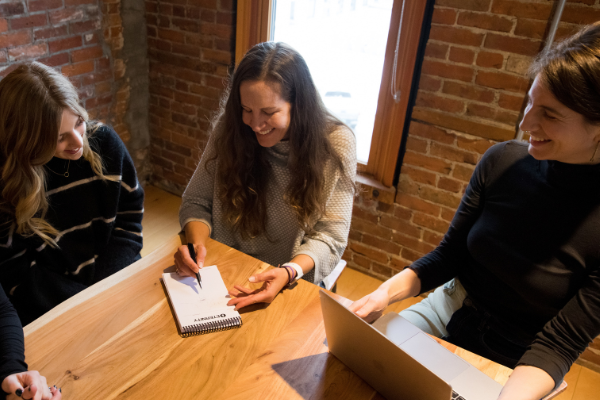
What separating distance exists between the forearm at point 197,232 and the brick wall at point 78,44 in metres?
1.41

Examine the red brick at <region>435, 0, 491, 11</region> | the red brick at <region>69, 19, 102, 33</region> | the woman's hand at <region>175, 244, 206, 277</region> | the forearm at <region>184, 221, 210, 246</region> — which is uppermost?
the red brick at <region>435, 0, 491, 11</region>

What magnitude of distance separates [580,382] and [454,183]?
1039 millimetres

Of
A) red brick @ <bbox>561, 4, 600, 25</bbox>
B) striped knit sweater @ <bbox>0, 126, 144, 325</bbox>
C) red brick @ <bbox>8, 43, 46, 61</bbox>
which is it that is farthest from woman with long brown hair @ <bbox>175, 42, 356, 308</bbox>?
red brick @ <bbox>8, 43, 46, 61</bbox>

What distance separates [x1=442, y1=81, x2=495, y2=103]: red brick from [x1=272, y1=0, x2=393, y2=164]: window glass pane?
417 mm

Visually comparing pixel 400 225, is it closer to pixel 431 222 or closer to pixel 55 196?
pixel 431 222

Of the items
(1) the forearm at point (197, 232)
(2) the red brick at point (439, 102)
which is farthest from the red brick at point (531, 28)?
(1) the forearm at point (197, 232)

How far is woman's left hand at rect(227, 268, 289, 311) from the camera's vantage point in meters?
1.22

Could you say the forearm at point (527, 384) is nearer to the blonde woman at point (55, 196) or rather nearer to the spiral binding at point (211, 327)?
the spiral binding at point (211, 327)

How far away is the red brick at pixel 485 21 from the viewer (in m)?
1.88

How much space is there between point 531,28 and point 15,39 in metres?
2.34

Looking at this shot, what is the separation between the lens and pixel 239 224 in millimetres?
1628

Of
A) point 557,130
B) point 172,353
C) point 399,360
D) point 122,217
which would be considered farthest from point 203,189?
point 557,130

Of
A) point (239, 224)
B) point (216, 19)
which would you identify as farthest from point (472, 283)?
point (216, 19)

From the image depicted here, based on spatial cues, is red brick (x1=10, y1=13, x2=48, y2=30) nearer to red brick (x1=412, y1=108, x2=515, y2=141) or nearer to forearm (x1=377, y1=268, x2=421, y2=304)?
red brick (x1=412, y1=108, x2=515, y2=141)
